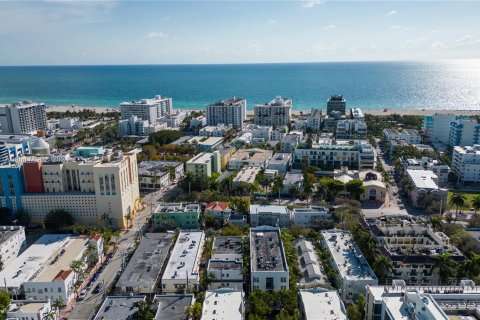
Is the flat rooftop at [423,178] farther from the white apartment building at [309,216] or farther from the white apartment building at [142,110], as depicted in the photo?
the white apartment building at [142,110]

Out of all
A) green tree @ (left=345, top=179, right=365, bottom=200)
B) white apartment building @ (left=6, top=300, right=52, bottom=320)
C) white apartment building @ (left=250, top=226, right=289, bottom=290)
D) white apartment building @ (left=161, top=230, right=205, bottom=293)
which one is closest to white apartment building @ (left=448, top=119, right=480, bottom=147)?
green tree @ (left=345, top=179, right=365, bottom=200)

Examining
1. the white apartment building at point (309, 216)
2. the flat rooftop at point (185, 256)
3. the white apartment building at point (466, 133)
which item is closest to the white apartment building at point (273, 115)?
the white apartment building at point (466, 133)

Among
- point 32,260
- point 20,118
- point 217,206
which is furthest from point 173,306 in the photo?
point 20,118

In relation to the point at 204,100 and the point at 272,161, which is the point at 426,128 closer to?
the point at 272,161

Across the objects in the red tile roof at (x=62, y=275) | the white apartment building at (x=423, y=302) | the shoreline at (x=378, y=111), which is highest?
the white apartment building at (x=423, y=302)

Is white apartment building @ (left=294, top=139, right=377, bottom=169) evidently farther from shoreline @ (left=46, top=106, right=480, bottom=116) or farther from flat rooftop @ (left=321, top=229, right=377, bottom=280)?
shoreline @ (left=46, top=106, right=480, bottom=116)

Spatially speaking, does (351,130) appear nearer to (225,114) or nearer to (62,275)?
(225,114)
